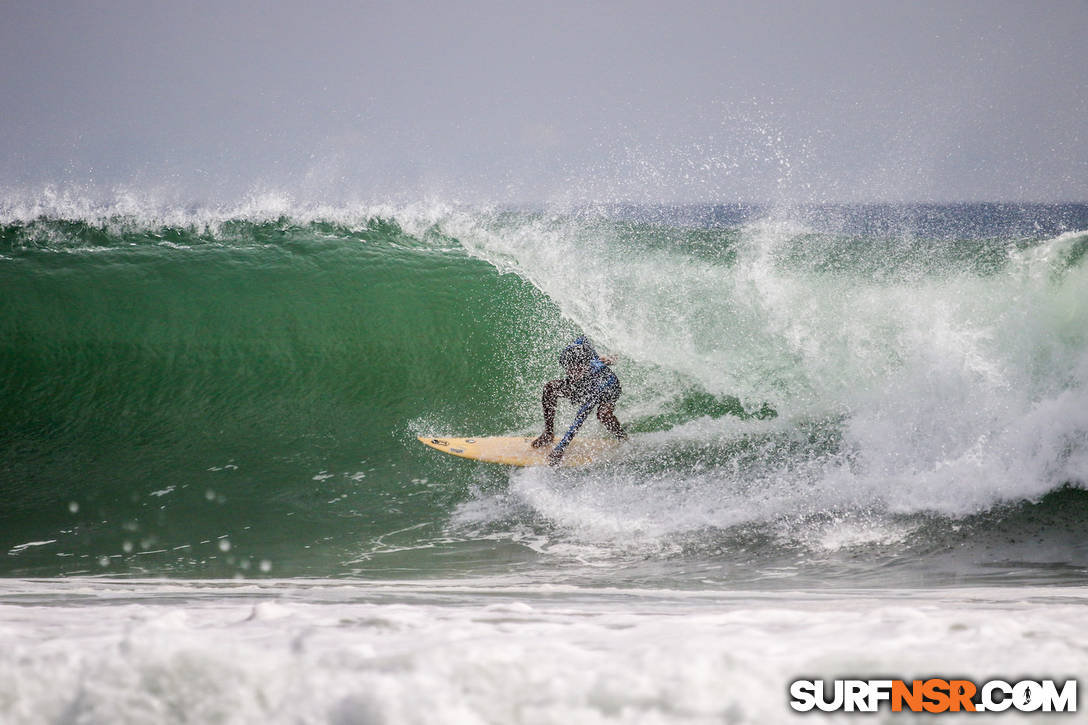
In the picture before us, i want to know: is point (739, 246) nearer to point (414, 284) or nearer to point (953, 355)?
point (953, 355)

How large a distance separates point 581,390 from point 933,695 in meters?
5.02

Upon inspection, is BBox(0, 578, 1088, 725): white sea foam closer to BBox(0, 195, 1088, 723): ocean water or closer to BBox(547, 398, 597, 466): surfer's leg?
BBox(0, 195, 1088, 723): ocean water

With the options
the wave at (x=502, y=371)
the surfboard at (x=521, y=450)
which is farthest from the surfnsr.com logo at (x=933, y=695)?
the surfboard at (x=521, y=450)

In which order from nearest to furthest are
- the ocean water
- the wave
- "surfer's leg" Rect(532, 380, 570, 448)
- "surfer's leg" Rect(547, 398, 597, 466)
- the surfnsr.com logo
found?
the surfnsr.com logo
the ocean water
the wave
"surfer's leg" Rect(547, 398, 597, 466)
"surfer's leg" Rect(532, 380, 570, 448)

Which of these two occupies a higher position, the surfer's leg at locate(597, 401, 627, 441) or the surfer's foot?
the surfer's leg at locate(597, 401, 627, 441)

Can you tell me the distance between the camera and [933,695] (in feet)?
3.79

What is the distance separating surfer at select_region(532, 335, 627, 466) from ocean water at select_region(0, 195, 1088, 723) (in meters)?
0.34

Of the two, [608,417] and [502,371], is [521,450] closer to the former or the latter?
[608,417]

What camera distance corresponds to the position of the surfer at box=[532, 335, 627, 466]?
6.09 m

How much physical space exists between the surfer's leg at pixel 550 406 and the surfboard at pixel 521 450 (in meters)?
0.06

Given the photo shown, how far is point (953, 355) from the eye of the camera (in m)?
6.05

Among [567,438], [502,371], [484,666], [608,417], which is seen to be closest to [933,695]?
[484,666]

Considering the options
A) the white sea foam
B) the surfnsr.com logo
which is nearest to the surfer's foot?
the white sea foam

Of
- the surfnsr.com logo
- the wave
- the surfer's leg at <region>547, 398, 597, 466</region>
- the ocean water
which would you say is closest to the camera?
the surfnsr.com logo
